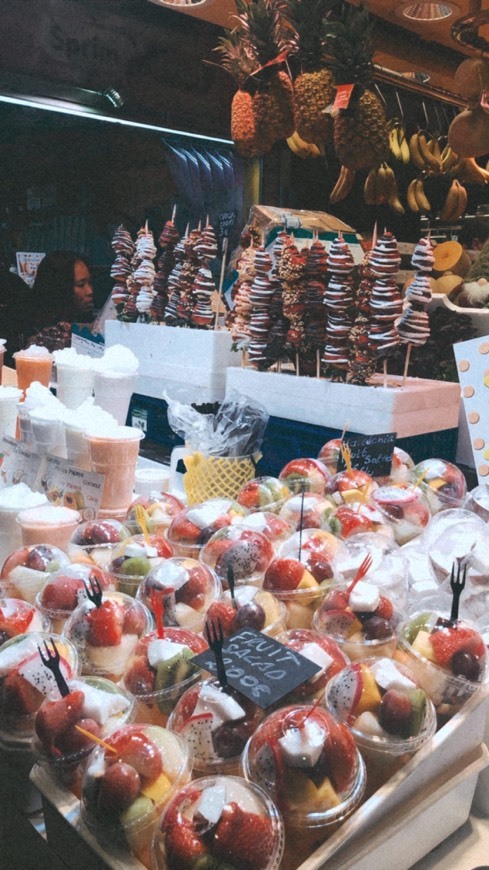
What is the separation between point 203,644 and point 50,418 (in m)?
A: 1.10

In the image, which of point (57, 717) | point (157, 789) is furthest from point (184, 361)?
point (157, 789)

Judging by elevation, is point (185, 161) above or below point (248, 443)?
above

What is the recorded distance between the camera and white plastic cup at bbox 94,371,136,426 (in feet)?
7.68

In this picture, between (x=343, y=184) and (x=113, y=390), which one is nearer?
(x=113, y=390)

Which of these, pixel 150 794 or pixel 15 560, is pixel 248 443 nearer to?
pixel 15 560

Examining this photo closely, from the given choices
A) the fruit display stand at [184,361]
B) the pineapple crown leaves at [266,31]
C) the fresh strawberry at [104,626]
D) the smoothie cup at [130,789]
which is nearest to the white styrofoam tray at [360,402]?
the fruit display stand at [184,361]

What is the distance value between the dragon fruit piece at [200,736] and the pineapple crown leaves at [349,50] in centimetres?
303

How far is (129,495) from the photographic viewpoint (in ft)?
6.75

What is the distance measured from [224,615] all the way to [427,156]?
648 centimetres

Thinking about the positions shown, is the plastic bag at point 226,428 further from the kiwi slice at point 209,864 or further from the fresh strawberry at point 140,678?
the kiwi slice at point 209,864

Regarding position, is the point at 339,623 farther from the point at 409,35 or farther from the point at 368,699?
the point at 409,35

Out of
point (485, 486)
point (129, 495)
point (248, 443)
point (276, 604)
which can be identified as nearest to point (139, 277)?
point (248, 443)

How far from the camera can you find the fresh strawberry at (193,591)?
4.13ft

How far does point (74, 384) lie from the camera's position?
2.48 meters
